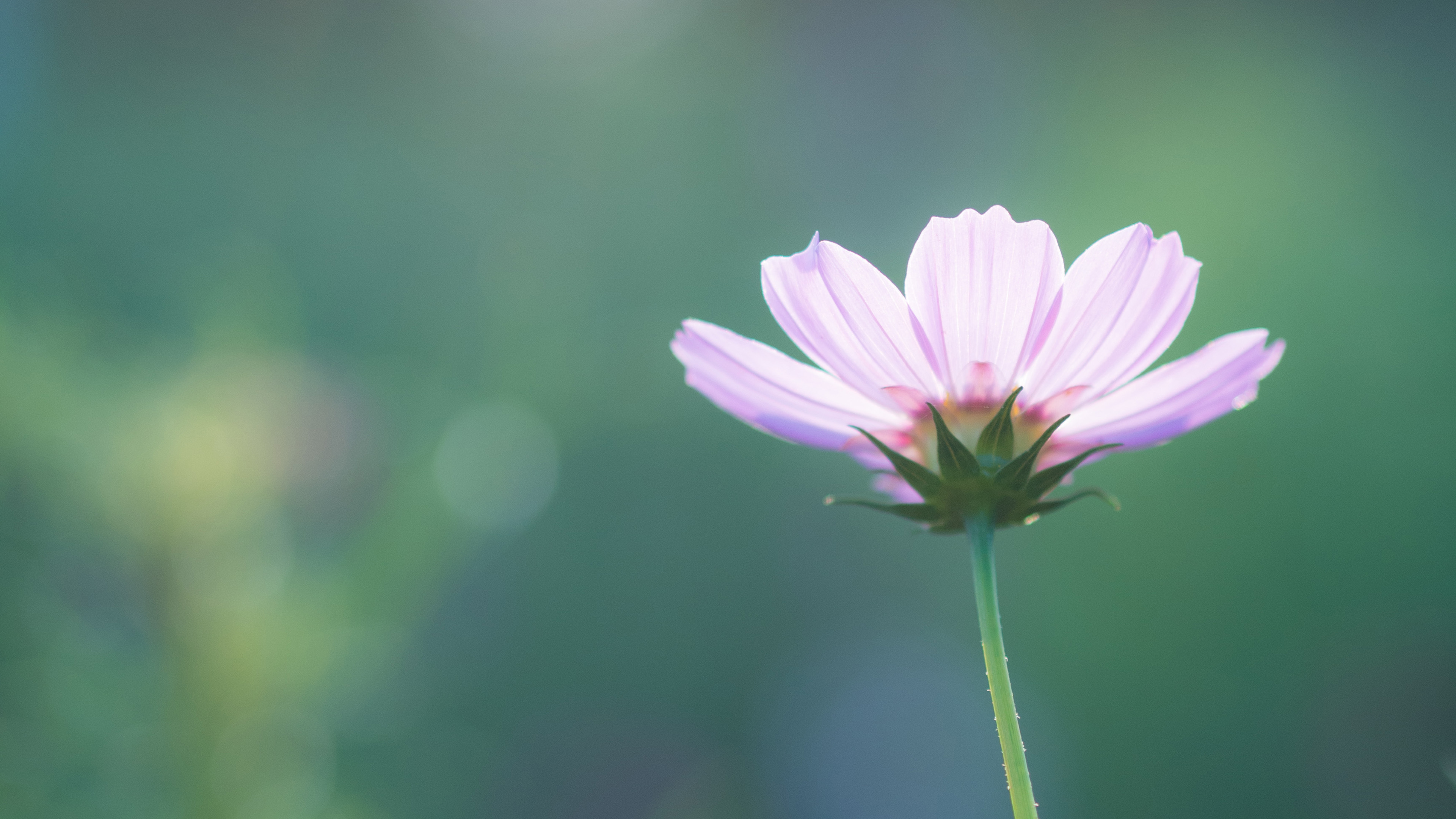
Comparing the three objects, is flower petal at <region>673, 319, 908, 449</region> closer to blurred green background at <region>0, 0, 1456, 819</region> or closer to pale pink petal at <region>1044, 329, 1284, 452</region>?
pale pink petal at <region>1044, 329, 1284, 452</region>

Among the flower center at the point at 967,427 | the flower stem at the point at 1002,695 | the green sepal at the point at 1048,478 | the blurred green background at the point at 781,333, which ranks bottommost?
the flower stem at the point at 1002,695

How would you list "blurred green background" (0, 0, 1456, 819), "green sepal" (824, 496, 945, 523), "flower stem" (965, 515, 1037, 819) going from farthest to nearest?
"blurred green background" (0, 0, 1456, 819)
"green sepal" (824, 496, 945, 523)
"flower stem" (965, 515, 1037, 819)

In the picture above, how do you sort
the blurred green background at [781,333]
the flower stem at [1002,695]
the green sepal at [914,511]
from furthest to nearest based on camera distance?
the blurred green background at [781,333] → the green sepal at [914,511] → the flower stem at [1002,695]

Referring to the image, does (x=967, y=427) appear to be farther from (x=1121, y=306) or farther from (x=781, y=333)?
(x=781, y=333)

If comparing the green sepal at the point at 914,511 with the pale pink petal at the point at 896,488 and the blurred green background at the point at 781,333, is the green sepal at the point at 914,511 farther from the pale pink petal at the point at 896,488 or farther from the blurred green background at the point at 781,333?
the blurred green background at the point at 781,333

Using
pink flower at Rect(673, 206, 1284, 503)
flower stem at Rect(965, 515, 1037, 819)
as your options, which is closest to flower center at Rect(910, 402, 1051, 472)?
pink flower at Rect(673, 206, 1284, 503)

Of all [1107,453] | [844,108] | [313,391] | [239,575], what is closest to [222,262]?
[313,391]

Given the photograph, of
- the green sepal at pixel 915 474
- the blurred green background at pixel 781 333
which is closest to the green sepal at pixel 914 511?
the green sepal at pixel 915 474

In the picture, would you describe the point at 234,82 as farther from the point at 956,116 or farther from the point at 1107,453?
the point at 1107,453
